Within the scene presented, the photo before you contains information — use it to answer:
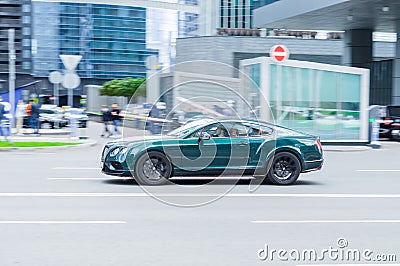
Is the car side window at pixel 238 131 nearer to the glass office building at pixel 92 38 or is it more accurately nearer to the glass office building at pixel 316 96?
the glass office building at pixel 316 96

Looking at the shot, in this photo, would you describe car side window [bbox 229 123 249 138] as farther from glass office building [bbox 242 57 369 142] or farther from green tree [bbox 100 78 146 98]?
green tree [bbox 100 78 146 98]

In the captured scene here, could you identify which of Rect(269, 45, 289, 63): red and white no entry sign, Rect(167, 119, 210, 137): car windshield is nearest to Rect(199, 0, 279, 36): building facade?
Rect(269, 45, 289, 63): red and white no entry sign

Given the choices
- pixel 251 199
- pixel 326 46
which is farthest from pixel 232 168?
pixel 326 46

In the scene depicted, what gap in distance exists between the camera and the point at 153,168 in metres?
12.4

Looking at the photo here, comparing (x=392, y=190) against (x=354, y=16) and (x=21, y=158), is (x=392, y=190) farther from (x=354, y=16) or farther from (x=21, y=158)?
(x=354, y=16)

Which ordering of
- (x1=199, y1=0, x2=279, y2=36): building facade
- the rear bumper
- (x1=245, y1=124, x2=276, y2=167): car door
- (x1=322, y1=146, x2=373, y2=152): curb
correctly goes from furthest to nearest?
(x1=199, y1=0, x2=279, y2=36): building facade → (x1=322, y1=146, x2=373, y2=152): curb → the rear bumper → (x1=245, y1=124, x2=276, y2=167): car door

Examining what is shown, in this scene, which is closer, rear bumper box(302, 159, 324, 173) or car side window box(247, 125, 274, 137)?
car side window box(247, 125, 274, 137)

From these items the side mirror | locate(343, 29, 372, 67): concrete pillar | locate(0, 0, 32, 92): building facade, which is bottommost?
the side mirror

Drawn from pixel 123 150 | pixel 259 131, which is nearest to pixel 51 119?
pixel 123 150

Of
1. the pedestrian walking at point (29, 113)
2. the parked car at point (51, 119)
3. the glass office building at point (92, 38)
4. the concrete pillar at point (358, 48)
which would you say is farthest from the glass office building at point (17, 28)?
the concrete pillar at point (358, 48)

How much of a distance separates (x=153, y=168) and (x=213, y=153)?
4.05 ft

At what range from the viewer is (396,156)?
21.2m

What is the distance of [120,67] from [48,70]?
11.2 metres

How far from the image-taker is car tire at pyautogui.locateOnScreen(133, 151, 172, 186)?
1238 cm
